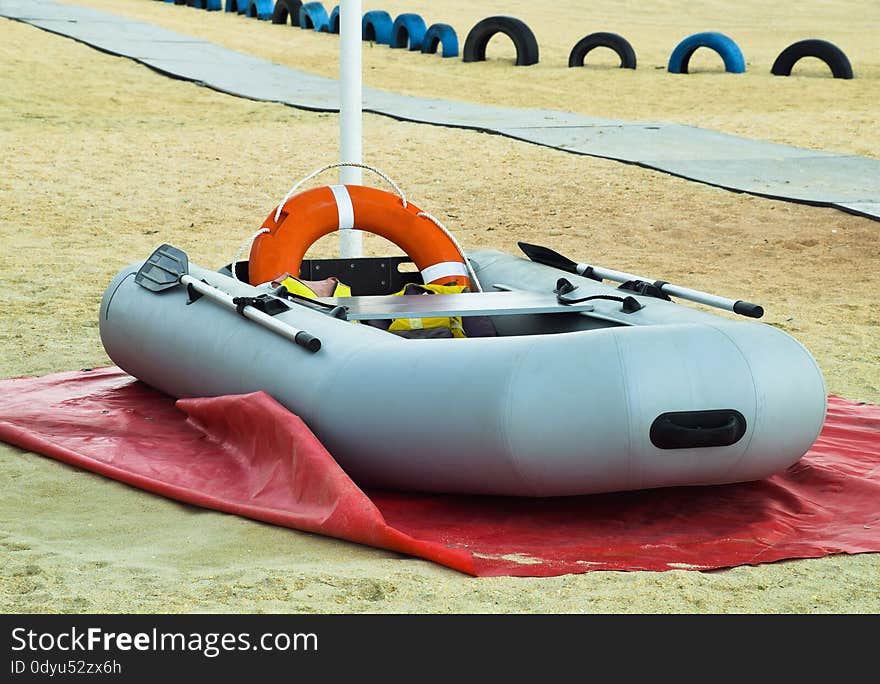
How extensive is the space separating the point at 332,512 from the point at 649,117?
10315 millimetres

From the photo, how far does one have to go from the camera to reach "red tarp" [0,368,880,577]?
11.8ft

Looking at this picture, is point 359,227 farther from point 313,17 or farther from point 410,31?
point 313,17

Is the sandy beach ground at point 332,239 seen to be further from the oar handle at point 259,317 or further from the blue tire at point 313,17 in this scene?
the oar handle at point 259,317

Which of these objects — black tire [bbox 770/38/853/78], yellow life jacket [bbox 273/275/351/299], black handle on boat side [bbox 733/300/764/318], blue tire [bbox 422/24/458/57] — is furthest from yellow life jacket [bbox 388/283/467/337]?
blue tire [bbox 422/24/458/57]

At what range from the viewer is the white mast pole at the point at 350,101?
6312 mm

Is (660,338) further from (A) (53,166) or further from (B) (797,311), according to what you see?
(A) (53,166)

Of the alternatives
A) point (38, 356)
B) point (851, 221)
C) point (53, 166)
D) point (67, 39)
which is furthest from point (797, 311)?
point (67, 39)

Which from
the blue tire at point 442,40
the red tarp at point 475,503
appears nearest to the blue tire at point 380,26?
the blue tire at point 442,40

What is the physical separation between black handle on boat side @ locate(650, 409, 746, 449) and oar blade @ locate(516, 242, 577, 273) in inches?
70.0

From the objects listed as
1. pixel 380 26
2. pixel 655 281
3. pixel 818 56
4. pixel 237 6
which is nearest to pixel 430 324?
pixel 655 281

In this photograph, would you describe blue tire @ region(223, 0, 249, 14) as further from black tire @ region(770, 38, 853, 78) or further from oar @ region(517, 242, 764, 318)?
oar @ region(517, 242, 764, 318)

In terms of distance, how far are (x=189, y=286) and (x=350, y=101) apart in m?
1.85

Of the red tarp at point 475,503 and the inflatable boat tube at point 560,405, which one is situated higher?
the inflatable boat tube at point 560,405

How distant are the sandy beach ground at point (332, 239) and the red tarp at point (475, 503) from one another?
8 cm
